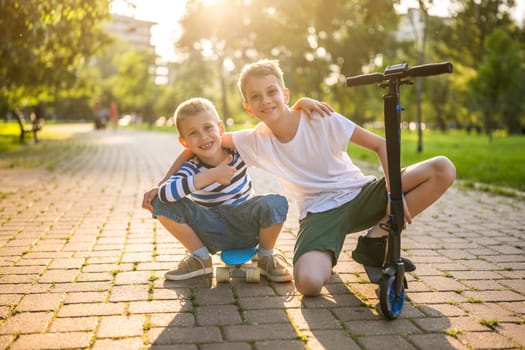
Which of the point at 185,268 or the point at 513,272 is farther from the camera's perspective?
the point at 513,272

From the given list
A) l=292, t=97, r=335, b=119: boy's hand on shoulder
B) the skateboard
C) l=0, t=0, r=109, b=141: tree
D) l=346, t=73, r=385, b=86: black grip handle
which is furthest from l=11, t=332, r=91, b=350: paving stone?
l=0, t=0, r=109, b=141: tree

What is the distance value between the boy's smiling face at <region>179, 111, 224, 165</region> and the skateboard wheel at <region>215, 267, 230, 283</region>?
2.48ft

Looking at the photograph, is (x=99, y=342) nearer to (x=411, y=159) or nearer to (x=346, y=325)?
(x=346, y=325)

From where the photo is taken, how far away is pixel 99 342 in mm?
2863

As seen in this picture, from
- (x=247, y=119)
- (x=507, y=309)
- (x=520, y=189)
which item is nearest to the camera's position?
(x=507, y=309)

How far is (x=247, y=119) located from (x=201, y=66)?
1220 inches

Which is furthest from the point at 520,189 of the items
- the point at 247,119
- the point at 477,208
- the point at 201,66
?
the point at 247,119

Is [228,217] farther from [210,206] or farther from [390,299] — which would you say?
[390,299]

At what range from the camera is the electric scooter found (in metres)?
3.05

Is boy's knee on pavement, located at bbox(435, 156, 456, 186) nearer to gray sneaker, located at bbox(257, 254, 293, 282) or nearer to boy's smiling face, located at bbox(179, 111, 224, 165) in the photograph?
gray sneaker, located at bbox(257, 254, 293, 282)

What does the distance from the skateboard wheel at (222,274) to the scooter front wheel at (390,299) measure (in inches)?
45.6

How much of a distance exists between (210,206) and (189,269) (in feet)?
1.52

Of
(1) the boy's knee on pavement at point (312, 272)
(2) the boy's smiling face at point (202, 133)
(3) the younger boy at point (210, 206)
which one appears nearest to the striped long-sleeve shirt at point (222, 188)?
(3) the younger boy at point (210, 206)

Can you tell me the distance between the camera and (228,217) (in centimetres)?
409
